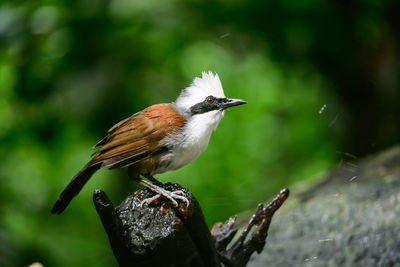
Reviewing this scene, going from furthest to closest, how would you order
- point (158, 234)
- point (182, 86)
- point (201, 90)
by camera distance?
1. point (182, 86)
2. point (201, 90)
3. point (158, 234)

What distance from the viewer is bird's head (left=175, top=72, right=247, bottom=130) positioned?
5.08ft

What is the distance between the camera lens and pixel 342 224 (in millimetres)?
2273

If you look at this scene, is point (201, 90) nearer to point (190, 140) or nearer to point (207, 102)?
point (207, 102)

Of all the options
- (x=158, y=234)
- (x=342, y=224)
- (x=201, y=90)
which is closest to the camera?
(x=158, y=234)

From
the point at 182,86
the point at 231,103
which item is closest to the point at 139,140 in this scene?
the point at 231,103

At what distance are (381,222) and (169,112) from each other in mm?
1124

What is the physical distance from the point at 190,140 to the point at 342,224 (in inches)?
41.8

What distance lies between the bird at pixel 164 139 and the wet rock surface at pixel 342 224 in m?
0.83

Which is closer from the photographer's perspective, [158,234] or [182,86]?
[158,234]

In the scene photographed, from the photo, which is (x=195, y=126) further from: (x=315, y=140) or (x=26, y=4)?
(x=315, y=140)

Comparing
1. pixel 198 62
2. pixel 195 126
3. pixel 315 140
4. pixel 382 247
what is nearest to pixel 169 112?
pixel 195 126

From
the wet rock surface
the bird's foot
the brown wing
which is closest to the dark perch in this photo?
the bird's foot

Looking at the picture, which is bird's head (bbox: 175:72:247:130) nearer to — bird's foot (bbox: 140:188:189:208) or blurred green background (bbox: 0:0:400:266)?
bird's foot (bbox: 140:188:189:208)

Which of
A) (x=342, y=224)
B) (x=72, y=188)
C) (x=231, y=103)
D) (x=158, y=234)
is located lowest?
(x=342, y=224)
